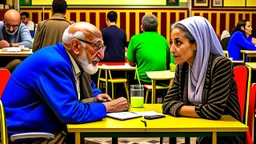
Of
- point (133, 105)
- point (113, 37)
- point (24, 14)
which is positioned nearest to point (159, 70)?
point (113, 37)

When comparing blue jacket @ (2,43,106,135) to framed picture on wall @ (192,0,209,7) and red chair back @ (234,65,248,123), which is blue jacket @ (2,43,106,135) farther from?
framed picture on wall @ (192,0,209,7)

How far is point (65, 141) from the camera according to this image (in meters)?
3.01

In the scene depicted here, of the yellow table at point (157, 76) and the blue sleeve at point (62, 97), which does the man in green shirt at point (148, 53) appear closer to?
the yellow table at point (157, 76)

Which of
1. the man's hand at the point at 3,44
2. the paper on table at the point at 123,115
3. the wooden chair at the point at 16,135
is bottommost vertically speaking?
the wooden chair at the point at 16,135

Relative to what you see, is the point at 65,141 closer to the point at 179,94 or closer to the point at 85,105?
the point at 85,105

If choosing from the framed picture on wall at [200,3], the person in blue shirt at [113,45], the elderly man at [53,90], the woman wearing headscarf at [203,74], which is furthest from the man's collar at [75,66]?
the framed picture on wall at [200,3]

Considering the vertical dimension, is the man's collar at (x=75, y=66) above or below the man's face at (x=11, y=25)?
below

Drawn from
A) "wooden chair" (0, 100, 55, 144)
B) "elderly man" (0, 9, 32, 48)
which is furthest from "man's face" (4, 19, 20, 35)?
"wooden chair" (0, 100, 55, 144)

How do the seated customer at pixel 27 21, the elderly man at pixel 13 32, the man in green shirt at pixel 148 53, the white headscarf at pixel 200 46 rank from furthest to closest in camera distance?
the seated customer at pixel 27 21 → the elderly man at pixel 13 32 → the man in green shirt at pixel 148 53 → the white headscarf at pixel 200 46

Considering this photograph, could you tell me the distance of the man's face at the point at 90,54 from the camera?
10.4 ft

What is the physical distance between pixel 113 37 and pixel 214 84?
518cm

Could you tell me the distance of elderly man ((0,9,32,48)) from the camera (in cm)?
723

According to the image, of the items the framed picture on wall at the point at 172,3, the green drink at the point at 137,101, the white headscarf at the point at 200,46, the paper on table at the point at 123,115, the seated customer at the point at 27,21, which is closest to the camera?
the paper on table at the point at 123,115

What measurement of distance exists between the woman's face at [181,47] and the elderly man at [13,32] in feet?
14.8
